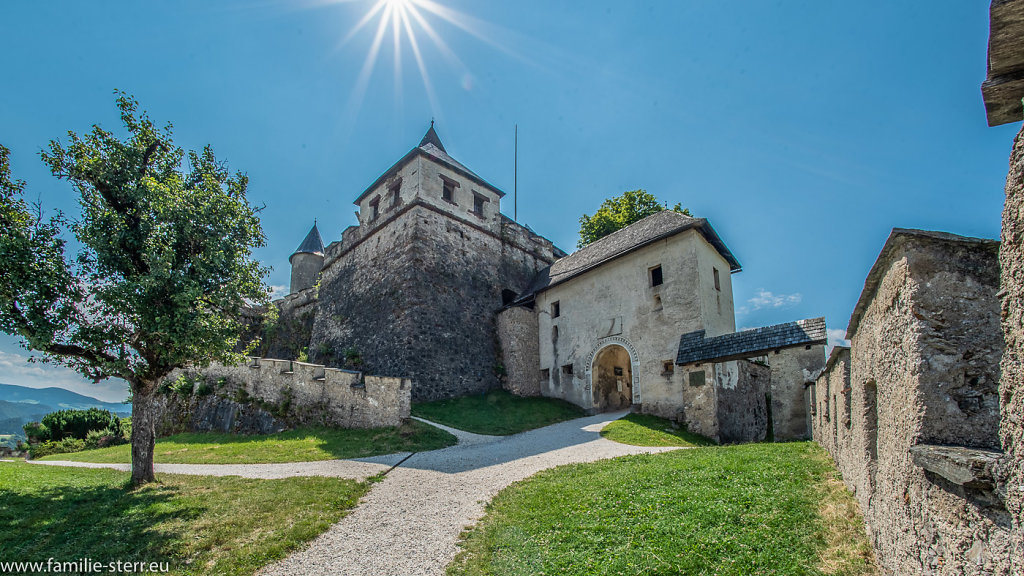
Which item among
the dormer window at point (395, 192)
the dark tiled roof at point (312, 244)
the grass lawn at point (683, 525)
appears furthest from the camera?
the dark tiled roof at point (312, 244)

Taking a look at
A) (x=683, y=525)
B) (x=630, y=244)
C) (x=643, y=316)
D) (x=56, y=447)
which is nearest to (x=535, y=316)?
(x=630, y=244)

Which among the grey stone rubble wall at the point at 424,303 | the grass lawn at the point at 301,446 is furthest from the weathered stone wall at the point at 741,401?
the grey stone rubble wall at the point at 424,303

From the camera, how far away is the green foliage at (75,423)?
17438mm

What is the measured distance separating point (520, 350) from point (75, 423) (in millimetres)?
17675

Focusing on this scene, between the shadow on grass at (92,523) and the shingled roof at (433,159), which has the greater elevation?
the shingled roof at (433,159)

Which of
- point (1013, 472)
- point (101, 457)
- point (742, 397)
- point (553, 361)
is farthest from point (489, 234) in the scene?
point (1013, 472)

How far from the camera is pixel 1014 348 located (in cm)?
197

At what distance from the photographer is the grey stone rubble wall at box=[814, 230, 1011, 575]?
2443mm

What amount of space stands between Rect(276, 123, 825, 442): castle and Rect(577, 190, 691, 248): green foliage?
3148 millimetres

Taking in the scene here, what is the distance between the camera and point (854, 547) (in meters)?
4.04

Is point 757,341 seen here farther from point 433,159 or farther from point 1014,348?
point 433,159

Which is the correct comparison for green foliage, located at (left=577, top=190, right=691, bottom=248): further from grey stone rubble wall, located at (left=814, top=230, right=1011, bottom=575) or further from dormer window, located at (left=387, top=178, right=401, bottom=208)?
grey stone rubble wall, located at (left=814, top=230, right=1011, bottom=575)

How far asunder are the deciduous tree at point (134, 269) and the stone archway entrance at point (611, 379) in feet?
46.4

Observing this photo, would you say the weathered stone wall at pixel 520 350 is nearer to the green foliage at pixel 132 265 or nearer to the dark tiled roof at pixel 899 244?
the green foliage at pixel 132 265
